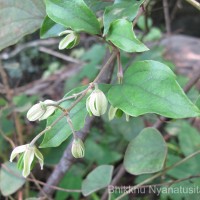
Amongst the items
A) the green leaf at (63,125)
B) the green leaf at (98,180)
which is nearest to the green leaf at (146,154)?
the green leaf at (98,180)

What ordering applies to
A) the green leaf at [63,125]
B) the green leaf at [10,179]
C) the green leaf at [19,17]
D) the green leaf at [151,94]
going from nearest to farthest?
the green leaf at [151,94]
the green leaf at [63,125]
the green leaf at [19,17]
the green leaf at [10,179]

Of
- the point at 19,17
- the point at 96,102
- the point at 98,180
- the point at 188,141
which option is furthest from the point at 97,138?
the point at 96,102

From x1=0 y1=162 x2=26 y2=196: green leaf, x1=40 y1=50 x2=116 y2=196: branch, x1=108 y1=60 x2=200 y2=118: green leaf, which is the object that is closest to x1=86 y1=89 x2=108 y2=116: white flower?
x1=108 y1=60 x2=200 y2=118: green leaf

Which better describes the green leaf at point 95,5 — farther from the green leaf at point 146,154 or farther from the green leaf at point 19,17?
the green leaf at point 146,154

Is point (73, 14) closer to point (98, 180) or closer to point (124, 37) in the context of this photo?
point (124, 37)

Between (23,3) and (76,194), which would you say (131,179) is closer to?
(76,194)

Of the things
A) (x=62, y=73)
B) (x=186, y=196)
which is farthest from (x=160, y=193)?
(x=62, y=73)

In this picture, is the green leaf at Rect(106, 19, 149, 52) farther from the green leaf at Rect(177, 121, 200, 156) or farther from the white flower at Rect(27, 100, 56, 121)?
the green leaf at Rect(177, 121, 200, 156)
